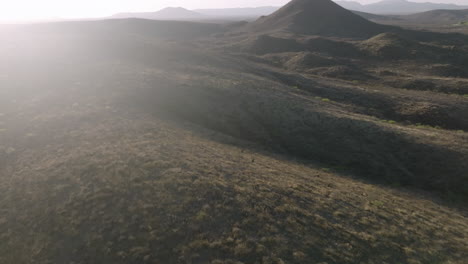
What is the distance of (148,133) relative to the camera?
3016cm

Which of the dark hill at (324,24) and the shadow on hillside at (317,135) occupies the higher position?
the dark hill at (324,24)

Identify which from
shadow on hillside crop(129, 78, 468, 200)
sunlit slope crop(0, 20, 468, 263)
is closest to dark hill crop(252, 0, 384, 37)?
shadow on hillside crop(129, 78, 468, 200)

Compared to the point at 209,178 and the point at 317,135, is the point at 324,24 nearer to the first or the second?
the point at 317,135

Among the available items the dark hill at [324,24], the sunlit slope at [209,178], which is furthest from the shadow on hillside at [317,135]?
the dark hill at [324,24]

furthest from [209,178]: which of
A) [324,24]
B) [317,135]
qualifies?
[324,24]

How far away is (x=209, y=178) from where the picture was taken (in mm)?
21328

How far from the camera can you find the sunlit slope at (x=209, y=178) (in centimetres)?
1555

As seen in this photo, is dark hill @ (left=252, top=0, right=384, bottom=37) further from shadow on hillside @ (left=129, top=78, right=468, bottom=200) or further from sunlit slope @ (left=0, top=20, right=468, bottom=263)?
sunlit slope @ (left=0, top=20, right=468, bottom=263)

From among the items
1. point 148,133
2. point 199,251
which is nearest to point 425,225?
point 199,251

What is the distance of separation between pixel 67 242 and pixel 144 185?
5681mm

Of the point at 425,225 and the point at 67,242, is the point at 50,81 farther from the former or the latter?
the point at 425,225

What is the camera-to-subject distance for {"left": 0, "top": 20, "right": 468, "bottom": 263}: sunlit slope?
51.0ft

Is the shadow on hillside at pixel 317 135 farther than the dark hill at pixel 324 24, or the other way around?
the dark hill at pixel 324 24

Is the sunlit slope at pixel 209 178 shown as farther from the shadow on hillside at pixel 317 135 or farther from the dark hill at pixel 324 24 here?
the dark hill at pixel 324 24
